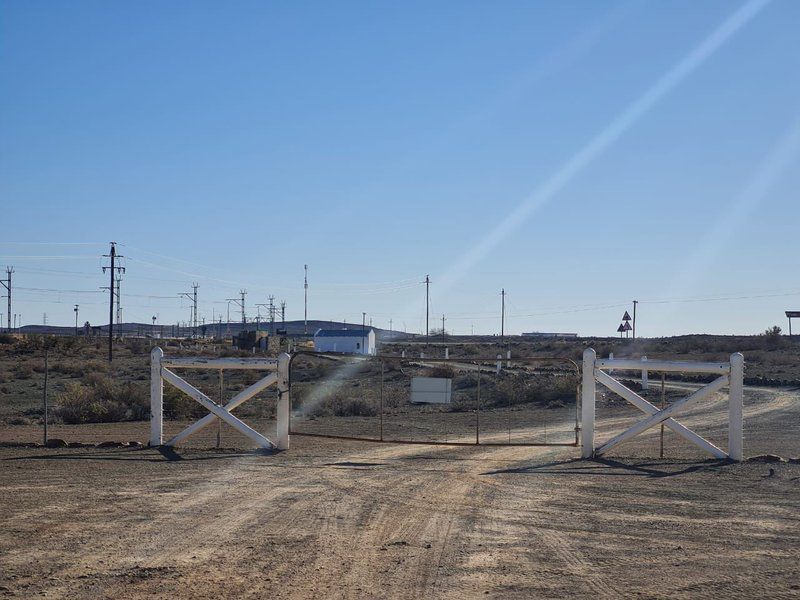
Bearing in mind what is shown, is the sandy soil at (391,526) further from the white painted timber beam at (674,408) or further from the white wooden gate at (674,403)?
the white painted timber beam at (674,408)

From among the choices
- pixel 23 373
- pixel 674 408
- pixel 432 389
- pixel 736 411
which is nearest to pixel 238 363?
pixel 432 389

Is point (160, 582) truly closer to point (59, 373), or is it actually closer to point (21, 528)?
point (21, 528)

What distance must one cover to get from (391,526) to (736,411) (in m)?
7.78

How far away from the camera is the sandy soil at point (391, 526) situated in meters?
7.88

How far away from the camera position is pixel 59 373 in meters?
50.4

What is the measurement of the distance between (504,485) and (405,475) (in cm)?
163

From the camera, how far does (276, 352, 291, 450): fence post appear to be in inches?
657

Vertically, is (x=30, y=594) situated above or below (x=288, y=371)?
below

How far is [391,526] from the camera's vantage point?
1020 cm

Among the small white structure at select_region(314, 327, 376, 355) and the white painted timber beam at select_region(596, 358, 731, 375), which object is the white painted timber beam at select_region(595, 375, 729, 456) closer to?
the white painted timber beam at select_region(596, 358, 731, 375)

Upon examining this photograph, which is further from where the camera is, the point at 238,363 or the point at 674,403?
the point at 238,363

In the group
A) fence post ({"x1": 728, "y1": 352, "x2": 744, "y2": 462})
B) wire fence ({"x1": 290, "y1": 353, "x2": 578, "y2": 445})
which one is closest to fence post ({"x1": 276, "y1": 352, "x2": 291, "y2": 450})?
wire fence ({"x1": 290, "y1": 353, "x2": 578, "y2": 445})

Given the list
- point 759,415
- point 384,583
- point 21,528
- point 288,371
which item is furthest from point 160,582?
point 759,415

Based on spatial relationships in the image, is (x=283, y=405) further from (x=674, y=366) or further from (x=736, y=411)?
(x=736, y=411)
